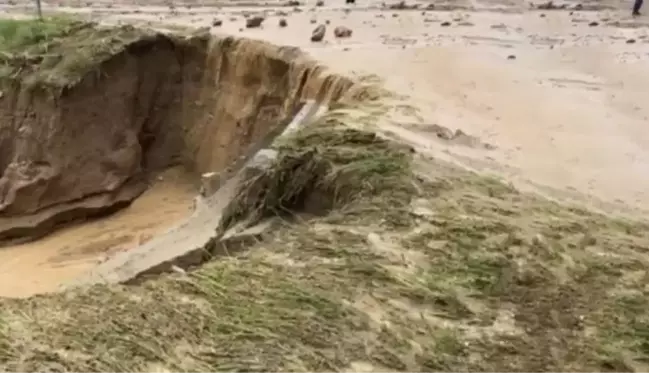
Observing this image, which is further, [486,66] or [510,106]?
[486,66]

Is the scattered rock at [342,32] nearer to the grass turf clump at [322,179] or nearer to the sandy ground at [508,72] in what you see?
the sandy ground at [508,72]

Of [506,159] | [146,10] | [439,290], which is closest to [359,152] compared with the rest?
[506,159]

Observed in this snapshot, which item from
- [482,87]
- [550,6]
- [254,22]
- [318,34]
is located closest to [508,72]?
[482,87]

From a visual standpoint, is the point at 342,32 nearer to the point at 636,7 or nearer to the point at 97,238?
the point at 97,238

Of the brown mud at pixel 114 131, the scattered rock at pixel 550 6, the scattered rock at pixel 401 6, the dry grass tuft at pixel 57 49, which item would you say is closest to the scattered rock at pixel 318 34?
the brown mud at pixel 114 131

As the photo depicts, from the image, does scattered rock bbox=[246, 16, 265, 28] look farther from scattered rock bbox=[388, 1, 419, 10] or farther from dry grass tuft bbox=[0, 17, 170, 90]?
scattered rock bbox=[388, 1, 419, 10]

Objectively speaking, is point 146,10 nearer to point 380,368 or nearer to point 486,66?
point 486,66
